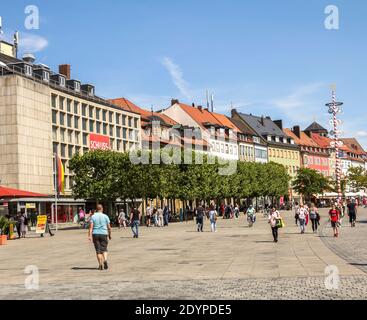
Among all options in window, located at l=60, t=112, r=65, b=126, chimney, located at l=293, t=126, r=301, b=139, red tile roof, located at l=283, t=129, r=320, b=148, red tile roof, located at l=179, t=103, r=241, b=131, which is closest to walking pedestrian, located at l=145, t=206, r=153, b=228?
window, located at l=60, t=112, r=65, b=126

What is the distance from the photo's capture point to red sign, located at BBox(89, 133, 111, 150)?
82887 mm

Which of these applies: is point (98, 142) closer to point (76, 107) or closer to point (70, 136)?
point (70, 136)

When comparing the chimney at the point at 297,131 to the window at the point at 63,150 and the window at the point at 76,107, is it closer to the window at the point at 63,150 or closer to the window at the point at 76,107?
the window at the point at 76,107

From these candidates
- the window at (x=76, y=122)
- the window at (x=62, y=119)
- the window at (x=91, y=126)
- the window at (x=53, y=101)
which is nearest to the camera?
the window at (x=53, y=101)

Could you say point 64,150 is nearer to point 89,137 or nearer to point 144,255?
point 89,137

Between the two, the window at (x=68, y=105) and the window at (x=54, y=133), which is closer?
the window at (x=54, y=133)

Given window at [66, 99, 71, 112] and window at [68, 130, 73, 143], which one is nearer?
window at [66, 99, 71, 112]

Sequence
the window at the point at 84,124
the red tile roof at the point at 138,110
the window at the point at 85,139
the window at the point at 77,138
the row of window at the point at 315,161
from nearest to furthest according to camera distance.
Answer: the window at the point at 77,138 → the window at the point at 84,124 → the window at the point at 85,139 → the red tile roof at the point at 138,110 → the row of window at the point at 315,161

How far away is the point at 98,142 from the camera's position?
8456cm

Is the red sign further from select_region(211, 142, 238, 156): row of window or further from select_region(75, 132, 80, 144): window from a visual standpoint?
select_region(211, 142, 238, 156): row of window

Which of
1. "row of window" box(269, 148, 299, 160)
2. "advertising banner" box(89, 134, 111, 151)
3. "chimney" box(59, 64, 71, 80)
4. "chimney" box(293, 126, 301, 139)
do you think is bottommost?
"advertising banner" box(89, 134, 111, 151)

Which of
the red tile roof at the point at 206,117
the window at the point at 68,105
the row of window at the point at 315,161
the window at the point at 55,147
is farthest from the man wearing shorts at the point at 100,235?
the row of window at the point at 315,161

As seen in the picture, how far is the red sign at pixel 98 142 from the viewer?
272 feet
